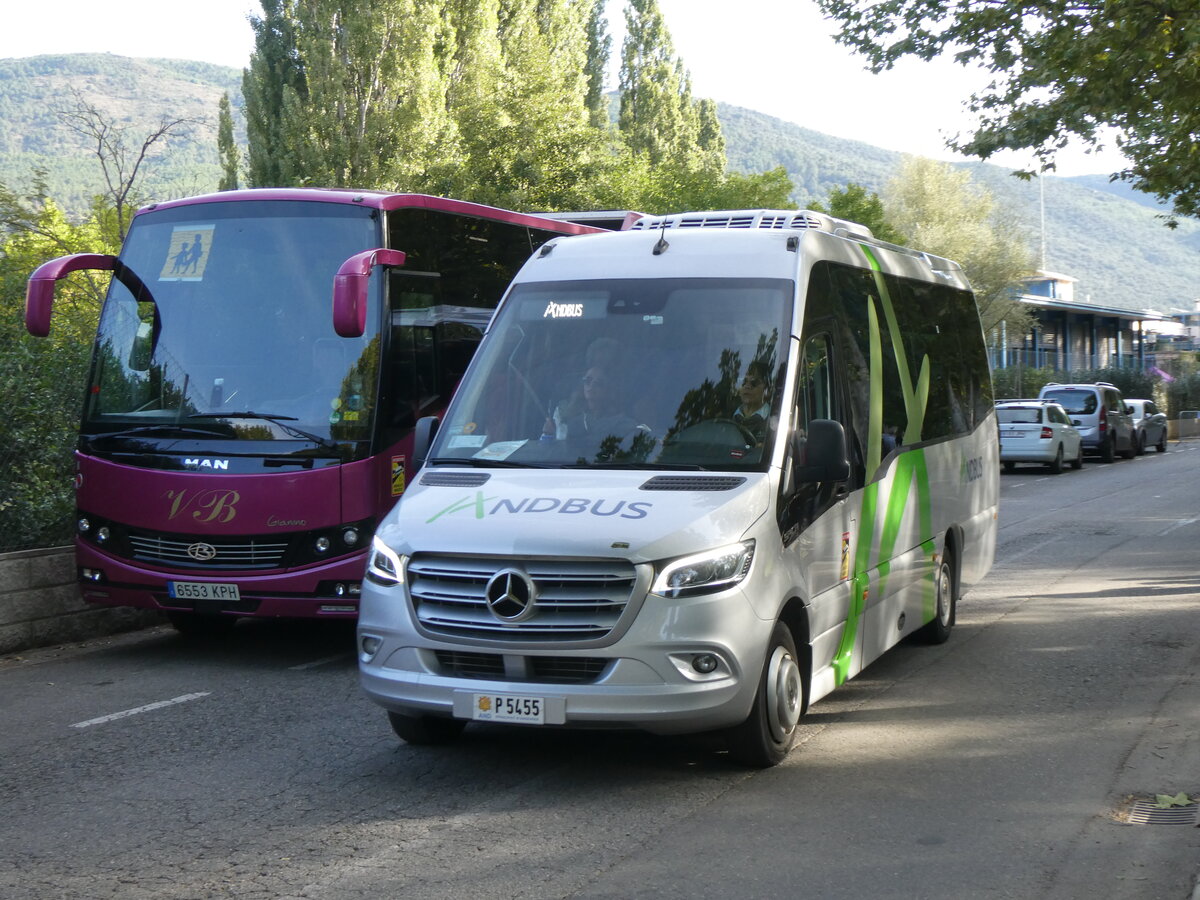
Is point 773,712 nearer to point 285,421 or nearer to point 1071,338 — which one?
point 285,421

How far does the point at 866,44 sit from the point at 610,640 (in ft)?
57.4

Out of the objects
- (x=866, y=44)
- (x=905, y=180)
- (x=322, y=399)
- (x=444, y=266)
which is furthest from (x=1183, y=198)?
(x=905, y=180)

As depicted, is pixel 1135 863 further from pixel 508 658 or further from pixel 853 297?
pixel 853 297

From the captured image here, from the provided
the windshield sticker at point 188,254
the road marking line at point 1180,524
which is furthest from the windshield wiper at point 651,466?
the road marking line at point 1180,524

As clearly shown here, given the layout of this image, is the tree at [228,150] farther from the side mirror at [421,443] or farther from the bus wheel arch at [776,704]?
the bus wheel arch at [776,704]

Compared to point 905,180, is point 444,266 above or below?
below

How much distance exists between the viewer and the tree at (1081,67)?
1427cm

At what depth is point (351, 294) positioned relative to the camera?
8.73 m

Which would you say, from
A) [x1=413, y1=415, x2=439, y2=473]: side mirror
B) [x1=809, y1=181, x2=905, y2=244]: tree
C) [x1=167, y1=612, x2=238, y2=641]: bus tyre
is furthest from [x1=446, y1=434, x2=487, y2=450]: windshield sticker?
[x1=809, y1=181, x2=905, y2=244]: tree

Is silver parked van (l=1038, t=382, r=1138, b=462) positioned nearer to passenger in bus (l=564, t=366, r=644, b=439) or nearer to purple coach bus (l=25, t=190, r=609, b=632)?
purple coach bus (l=25, t=190, r=609, b=632)

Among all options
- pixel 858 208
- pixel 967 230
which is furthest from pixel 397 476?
pixel 967 230

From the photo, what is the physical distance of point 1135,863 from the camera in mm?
5188

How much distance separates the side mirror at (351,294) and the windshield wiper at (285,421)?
0.78 m

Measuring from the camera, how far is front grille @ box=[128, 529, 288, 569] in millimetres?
9203
